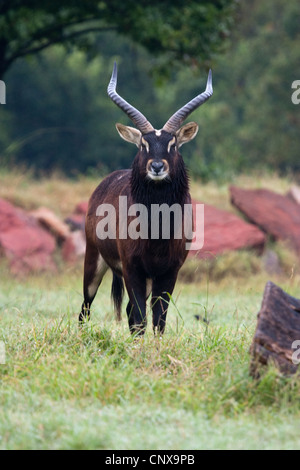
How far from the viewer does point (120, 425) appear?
4207 mm

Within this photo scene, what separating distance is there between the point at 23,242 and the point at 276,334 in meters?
8.25

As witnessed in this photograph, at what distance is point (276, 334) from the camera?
481 centimetres

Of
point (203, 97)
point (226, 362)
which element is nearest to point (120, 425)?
point (226, 362)

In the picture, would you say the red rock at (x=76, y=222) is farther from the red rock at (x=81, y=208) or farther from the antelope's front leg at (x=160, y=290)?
the antelope's front leg at (x=160, y=290)

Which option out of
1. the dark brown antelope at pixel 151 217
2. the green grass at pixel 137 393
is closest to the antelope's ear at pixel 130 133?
the dark brown antelope at pixel 151 217

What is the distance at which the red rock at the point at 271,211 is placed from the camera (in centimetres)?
1327

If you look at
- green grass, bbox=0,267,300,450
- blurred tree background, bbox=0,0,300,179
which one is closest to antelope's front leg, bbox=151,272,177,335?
green grass, bbox=0,267,300,450

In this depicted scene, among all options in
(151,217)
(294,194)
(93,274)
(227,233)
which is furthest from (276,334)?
(294,194)

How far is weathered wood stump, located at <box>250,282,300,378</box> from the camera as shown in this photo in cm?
468

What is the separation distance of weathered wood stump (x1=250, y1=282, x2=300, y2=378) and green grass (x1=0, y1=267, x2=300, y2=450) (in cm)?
11

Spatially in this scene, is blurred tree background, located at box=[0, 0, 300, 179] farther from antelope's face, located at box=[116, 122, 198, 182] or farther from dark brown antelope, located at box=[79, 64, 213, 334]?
antelope's face, located at box=[116, 122, 198, 182]

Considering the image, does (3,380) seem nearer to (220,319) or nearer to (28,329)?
(28,329)

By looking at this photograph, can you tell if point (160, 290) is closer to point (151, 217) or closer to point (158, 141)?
point (151, 217)

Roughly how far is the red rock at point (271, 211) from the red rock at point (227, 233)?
0.74 ft
